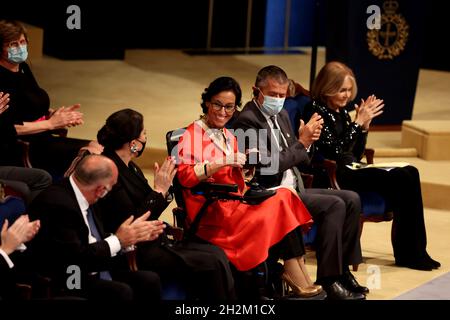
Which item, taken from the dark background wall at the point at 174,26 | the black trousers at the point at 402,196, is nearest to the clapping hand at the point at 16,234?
the black trousers at the point at 402,196

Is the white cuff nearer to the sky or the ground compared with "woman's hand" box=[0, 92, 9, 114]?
nearer to the ground

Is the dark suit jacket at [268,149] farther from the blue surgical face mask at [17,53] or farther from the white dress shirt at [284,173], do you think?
the blue surgical face mask at [17,53]

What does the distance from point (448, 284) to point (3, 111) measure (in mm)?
2506

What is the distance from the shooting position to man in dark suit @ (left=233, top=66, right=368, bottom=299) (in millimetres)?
6105

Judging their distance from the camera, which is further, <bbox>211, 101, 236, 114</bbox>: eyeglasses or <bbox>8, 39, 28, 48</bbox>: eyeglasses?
<bbox>8, 39, 28, 48</bbox>: eyeglasses

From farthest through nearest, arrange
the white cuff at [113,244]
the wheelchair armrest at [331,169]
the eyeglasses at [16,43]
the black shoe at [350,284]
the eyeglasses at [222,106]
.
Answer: the wheelchair armrest at [331,169] < the eyeglasses at [16,43] < the black shoe at [350,284] < the eyeglasses at [222,106] < the white cuff at [113,244]

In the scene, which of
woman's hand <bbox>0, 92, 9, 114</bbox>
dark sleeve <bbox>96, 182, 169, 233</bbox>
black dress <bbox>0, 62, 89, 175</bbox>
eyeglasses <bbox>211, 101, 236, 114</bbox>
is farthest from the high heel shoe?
woman's hand <bbox>0, 92, 9, 114</bbox>

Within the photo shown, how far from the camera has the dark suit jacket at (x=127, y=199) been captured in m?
5.29

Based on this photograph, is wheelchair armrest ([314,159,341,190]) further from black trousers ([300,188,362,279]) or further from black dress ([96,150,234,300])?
black dress ([96,150,234,300])

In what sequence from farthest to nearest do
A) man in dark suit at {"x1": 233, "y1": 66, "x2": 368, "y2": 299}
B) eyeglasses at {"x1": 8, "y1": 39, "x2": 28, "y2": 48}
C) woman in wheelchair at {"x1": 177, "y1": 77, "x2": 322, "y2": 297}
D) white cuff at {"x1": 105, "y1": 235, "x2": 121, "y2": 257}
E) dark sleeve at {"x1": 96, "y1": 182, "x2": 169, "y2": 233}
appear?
eyeglasses at {"x1": 8, "y1": 39, "x2": 28, "y2": 48} → man in dark suit at {"x1": 233, "y1": 66, "x2": 368, "y2": 299} → woman in wheelchair at {"x1": 177, "y1": 77, "x2": 322, "y2": 297} → dark sleeve at {"x1": 96, "y1": 182, "x2": 169, "y2": 233} → white cuff at {"x1": 105, "y1": 235, "x2": 121, "y2": 257}

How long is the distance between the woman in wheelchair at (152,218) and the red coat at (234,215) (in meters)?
0.27

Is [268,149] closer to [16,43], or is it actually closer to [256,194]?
[256,194]

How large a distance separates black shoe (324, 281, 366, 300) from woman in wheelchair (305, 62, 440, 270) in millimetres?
737
